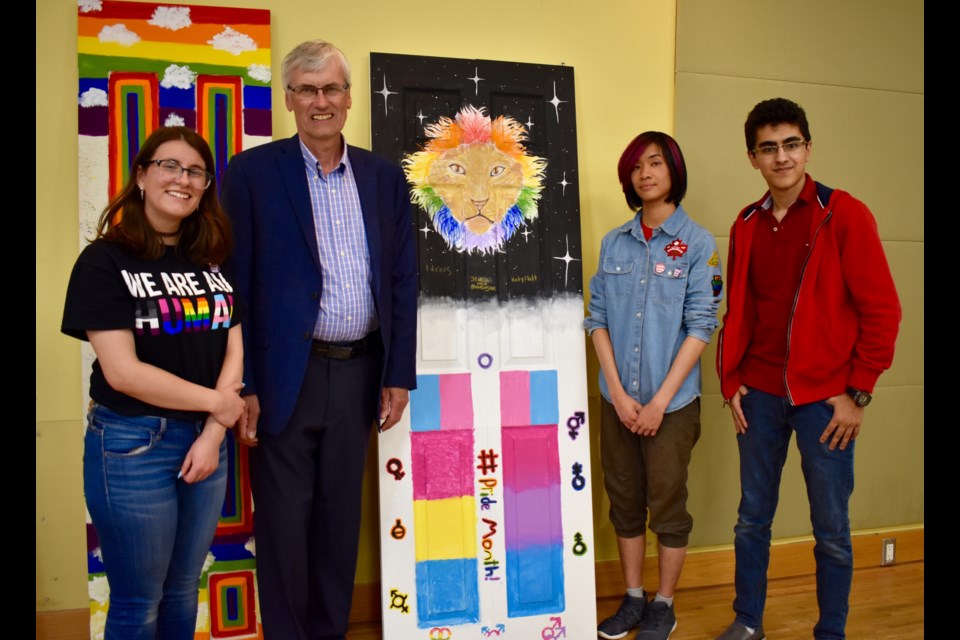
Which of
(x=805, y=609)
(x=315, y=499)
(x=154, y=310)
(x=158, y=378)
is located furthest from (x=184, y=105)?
(x=805, y=609)

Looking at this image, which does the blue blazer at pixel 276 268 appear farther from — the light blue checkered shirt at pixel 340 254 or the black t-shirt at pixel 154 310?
the black t-shirt at pixel 154 310

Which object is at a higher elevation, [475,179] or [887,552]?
[475,179]

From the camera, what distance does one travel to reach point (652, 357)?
7.93 feet

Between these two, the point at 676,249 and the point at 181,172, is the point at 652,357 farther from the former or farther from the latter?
the point at 181,172

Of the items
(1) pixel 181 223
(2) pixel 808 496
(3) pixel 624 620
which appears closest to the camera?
(1) pixel 181 223

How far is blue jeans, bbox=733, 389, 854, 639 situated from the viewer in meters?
2.17

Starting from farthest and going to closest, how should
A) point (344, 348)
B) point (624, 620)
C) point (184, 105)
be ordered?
point (624, 620)
point (184, 105)
point (344, 348)

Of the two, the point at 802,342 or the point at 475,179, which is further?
the point at 475,179

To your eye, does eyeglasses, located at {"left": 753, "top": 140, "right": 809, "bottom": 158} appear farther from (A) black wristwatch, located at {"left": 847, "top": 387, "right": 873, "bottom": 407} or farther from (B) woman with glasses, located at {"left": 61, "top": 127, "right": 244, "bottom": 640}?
(B) woman with glasses, located at {"left": 61, "top": 127, "right": 244, "bottom": 640}

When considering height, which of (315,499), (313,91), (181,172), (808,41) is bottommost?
(315,499)

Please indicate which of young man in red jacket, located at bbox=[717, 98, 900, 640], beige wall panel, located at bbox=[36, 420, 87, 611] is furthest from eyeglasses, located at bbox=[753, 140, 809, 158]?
beige wall panel, located at bbox=[36, 420, 87, 611]

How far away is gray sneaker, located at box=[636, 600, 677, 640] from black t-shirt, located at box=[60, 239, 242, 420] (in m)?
1.75

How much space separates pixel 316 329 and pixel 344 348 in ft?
0.35

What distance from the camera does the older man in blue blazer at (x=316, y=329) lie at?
2.04m
